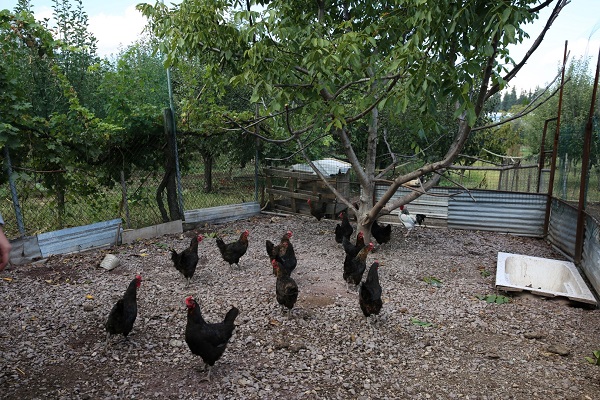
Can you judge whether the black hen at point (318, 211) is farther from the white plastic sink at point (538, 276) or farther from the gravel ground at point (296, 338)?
the white plastic sink at point (538, 276)

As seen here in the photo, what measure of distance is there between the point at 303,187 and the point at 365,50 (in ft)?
15.1

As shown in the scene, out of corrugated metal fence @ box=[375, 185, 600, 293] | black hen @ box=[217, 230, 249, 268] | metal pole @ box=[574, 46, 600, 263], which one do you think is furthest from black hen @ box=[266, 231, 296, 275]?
metal pole @ box=[574, 46, 600, 263]

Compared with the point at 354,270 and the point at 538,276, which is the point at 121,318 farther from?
the point at 538,276

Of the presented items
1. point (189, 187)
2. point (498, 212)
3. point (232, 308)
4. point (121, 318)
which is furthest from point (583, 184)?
point (189, 187)

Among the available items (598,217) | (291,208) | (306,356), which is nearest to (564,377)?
(306,356)

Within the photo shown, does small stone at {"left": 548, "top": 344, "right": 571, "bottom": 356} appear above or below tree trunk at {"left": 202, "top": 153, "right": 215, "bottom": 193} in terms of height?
below

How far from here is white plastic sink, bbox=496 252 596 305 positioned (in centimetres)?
505

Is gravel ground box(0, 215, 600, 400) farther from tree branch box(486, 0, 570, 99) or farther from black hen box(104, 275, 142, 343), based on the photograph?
tree branch box(486, 0, 570, 99)

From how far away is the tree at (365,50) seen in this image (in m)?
3.64

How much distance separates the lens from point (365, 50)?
544 centimetres

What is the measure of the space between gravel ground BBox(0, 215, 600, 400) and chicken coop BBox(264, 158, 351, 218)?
3043 mm

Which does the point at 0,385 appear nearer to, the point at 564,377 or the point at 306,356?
the point at 306,356

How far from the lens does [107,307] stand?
4555 mm

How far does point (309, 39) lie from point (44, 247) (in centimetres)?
512
